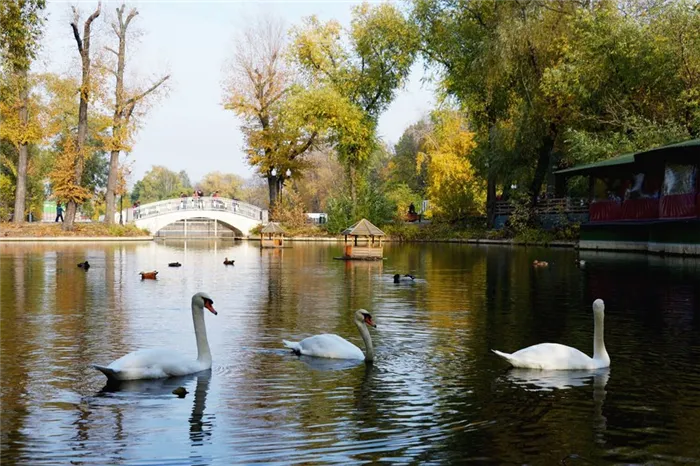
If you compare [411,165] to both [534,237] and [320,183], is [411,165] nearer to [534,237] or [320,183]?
[320,183]

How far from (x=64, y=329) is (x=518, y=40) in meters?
40.2

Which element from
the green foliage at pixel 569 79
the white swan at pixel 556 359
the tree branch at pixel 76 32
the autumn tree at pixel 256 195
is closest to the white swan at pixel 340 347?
the white swan at pixel 556 359

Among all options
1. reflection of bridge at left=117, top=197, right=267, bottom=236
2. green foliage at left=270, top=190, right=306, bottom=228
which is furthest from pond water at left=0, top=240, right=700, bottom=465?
green foliage at left=270, top=190, right=306, bottom=228

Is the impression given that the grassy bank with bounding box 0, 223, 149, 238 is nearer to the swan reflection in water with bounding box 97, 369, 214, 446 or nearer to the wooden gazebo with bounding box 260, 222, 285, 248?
the wooden gazebo with bounding box 260, 222, 285, 248

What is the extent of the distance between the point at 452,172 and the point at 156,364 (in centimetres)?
6637

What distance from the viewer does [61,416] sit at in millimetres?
8570

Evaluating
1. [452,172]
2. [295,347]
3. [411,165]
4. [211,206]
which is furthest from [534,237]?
[411,165]

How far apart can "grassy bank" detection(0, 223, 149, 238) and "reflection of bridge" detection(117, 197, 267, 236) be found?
18.9 feet

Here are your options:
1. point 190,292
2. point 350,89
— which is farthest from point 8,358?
point 350,89

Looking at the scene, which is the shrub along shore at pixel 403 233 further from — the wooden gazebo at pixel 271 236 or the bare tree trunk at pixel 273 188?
the wooden gazebo at pixel 271 236

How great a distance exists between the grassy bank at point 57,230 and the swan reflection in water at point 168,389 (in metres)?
49.9

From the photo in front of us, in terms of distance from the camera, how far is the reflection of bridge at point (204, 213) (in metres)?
67.8

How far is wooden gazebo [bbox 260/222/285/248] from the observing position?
53.9 m

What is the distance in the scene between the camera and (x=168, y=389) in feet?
32.7
